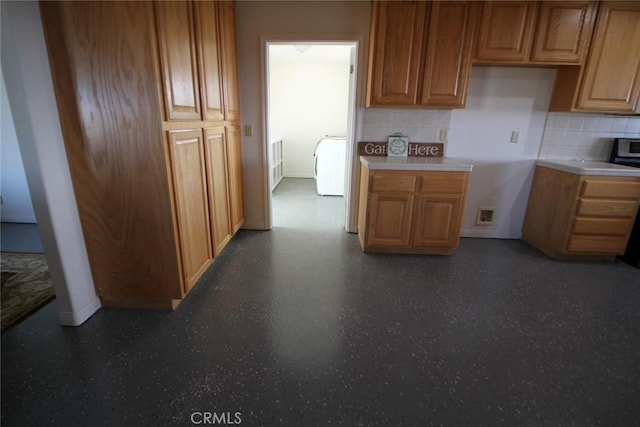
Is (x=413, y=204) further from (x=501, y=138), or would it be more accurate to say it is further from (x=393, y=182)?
(x=501, y=138)

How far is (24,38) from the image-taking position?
140 centimetres

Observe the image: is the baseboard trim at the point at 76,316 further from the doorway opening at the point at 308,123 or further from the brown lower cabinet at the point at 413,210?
the doorway opening at the point at 308,123

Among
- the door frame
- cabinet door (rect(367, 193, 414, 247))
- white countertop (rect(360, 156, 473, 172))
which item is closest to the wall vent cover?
white countertop (rect(360, 156, 473, 172))

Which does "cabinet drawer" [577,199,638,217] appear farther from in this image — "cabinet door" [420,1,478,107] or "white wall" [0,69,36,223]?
"white wall" [0,69,36,223]

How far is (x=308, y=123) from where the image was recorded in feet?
19.9

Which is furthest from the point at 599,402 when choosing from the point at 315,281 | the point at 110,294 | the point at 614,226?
the point at 110,294

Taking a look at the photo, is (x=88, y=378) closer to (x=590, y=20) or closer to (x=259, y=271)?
(x=259, y=271)

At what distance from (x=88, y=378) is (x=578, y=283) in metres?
3.24

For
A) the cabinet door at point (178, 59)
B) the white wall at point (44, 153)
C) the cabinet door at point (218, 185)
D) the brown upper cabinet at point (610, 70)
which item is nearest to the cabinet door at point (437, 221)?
the brown upper cabinet at point (610, 70)

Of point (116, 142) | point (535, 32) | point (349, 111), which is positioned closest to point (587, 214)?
point (535, 32)

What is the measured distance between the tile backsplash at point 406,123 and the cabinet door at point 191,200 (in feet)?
5.41

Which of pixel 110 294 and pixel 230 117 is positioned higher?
pixel 230 117

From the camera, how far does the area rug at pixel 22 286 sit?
1834 millimetres

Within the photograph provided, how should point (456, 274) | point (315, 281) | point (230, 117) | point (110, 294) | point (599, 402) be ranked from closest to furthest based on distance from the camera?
point (599, 402), point (110, 294), point (315, 281), point (456, 274), point (230, 117)
